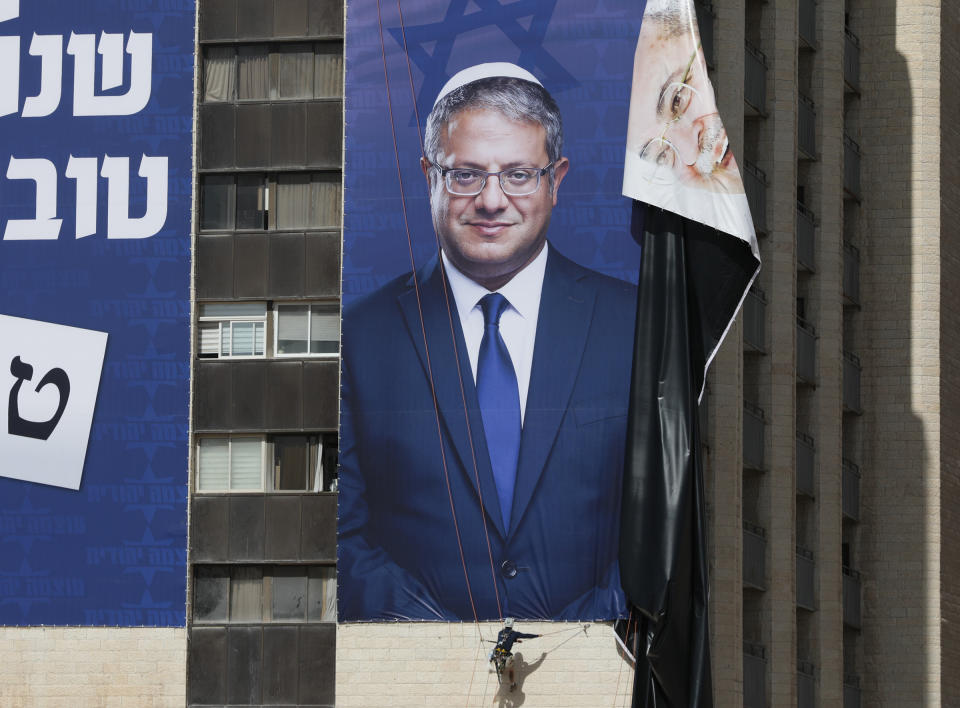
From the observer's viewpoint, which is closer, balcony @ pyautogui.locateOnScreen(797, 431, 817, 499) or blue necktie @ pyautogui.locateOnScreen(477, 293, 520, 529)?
blue necktie @ pyautogui.locateOnScreen(477, 293, 520, 529)

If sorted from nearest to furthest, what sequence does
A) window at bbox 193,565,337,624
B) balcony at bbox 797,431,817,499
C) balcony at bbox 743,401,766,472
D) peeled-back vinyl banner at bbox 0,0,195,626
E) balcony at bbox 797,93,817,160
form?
window at bbox 193,565,337,624, peeled-back vinyl banner at bbox 0,0,195,626, balcony at bbox 743,401,766,472, balcony at bbox 797,431,817,499, balcony at bbox 797,93,817,160

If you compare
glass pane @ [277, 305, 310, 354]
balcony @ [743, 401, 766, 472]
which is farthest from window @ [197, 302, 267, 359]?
balcony @ [743, 401, 766, 472]

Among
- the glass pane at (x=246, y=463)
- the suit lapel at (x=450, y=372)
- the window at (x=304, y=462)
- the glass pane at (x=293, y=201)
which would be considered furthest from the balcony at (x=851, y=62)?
the glass pane at (x=246, y=463)

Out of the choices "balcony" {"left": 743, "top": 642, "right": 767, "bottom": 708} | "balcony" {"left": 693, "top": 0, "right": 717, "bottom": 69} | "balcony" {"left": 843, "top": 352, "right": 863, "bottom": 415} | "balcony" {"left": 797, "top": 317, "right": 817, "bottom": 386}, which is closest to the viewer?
"balcony" {"left": 743, "top": 642, "right": 767, "bottom": 708}

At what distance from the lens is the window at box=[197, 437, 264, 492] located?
174 ft

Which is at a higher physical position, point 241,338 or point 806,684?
point 241,338

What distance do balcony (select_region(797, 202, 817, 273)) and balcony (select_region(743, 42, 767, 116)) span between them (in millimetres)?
3456

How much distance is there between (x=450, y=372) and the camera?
52.4m

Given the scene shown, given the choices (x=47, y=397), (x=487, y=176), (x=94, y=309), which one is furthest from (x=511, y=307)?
(x=47, y=397)

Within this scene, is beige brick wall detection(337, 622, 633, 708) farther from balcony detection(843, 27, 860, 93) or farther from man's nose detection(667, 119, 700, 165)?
balcony detection(843, 27, 860, 93)

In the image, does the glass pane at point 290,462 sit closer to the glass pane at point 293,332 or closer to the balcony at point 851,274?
the glass pane at point 293,332

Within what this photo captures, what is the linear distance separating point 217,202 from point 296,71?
11.5 feet

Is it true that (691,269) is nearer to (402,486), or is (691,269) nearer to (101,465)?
(402,486)

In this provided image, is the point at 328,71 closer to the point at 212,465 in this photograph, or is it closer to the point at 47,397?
the point at 212,465
